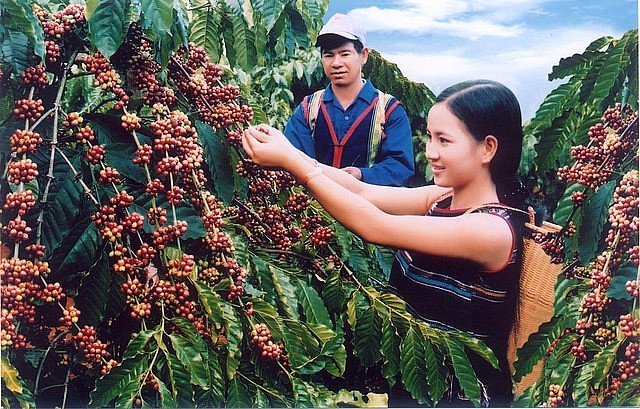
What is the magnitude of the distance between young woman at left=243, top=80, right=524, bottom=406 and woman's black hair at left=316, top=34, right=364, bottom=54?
0.34m

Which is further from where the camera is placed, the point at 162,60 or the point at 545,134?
the point at 545,134

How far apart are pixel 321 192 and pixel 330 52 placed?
532mm

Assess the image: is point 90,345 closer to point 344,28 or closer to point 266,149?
point 266,149

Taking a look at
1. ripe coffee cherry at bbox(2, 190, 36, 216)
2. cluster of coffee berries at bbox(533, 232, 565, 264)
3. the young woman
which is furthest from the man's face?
ripe coffee cherry at bbox(2, 190, 36, 216)

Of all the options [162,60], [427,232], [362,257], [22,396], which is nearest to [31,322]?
[22,396]

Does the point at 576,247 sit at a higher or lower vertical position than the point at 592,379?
higher

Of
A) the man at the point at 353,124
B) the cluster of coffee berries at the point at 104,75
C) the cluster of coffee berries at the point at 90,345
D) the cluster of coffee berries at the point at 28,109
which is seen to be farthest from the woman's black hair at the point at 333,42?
the cluster of coffee berries at the point at 90,345

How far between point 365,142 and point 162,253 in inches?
33.4

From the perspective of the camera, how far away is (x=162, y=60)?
2.30m

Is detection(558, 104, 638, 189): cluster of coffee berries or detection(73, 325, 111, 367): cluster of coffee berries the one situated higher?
detection(558, 104, 638, 189): cluster of coffee berries

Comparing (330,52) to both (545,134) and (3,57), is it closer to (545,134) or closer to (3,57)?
(545,134)

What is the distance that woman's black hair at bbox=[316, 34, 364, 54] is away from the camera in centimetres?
264

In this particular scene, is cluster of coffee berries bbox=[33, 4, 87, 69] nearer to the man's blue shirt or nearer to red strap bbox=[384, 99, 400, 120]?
the man's blue shirt

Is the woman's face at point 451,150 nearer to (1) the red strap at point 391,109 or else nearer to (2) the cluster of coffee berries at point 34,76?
(1) the red strap at point 391,109
